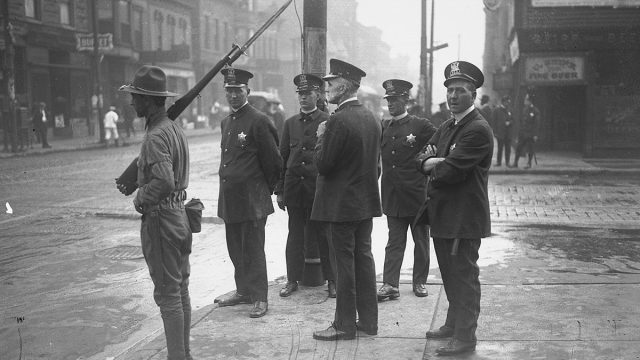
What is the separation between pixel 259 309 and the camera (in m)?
5.99

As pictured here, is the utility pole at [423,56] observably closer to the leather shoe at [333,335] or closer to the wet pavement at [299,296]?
the wet pavement at [299,296]

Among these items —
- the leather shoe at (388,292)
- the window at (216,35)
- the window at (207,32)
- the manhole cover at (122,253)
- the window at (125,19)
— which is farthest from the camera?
the window at (216,35)

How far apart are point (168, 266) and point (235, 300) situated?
1.77m

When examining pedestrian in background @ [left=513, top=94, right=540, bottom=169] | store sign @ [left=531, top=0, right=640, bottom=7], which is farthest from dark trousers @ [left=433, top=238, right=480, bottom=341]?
store sign @ [left=531, top=0, right=640, bottom=7]

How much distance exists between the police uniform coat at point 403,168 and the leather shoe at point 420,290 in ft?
2.16

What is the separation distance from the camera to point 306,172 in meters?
6.62

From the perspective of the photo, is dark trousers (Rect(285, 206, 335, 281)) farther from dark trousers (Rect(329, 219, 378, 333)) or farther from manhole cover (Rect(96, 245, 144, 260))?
manhole cover (Rect(96, 245, 144, 260))

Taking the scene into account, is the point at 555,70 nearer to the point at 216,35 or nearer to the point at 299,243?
the point at 299,243

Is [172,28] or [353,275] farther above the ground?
[172,28]

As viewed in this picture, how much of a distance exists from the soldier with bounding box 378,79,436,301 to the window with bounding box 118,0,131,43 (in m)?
35.5

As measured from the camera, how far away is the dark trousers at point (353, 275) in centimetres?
528

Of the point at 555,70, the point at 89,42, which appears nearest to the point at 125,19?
the point at 89,42

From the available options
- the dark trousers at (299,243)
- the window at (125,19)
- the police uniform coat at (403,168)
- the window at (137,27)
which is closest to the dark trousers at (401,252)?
the police uniform coat at (403,168)

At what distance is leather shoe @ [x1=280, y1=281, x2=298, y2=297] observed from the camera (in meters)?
6.58
